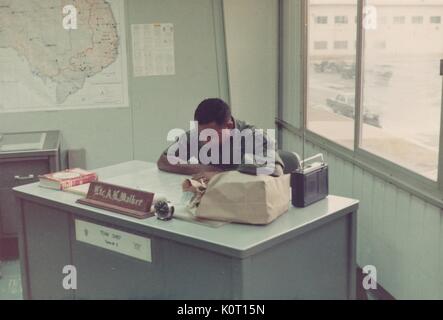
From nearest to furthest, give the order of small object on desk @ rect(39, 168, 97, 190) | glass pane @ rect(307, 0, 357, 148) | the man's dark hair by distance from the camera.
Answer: small object on desk @ rect(39, 168, 97, 190) → the man's dark hair → glass pane @ rect(307, 0, 357, 148)

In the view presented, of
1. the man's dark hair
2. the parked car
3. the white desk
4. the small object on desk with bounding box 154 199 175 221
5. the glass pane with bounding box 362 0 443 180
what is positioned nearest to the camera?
the white desk

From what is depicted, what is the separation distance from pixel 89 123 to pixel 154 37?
850 millimetres

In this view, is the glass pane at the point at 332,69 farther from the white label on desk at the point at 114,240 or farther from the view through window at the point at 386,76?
the white label on desk at the point at 114,240

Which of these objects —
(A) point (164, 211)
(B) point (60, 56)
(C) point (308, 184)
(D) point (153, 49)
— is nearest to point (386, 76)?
(C) point (308, 184)

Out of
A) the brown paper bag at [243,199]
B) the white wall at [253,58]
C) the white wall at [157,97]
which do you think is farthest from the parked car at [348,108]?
the brown paper bag at [243,199]

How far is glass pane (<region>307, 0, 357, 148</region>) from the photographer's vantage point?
139 inches

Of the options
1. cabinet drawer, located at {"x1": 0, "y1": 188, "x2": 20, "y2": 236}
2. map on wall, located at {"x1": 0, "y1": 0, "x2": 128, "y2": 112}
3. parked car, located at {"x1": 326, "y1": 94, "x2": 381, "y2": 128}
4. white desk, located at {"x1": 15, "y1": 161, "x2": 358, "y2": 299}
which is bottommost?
cabinet drawer, located at {"x1": 0, "y1": 188, "x2": 20, "y2": 236}

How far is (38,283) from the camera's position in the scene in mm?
2629

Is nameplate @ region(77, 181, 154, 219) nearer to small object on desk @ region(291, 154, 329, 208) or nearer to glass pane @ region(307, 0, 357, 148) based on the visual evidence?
small object on desk @ region(291, 154, 329, 208)

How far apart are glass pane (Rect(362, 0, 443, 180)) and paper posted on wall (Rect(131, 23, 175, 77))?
1807 mm

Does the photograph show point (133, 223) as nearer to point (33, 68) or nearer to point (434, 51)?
point (434, 51)

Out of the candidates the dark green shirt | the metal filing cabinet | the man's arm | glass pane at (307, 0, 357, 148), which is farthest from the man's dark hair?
the metal filing cabinet

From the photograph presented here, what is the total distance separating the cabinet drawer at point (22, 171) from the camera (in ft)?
12.5
